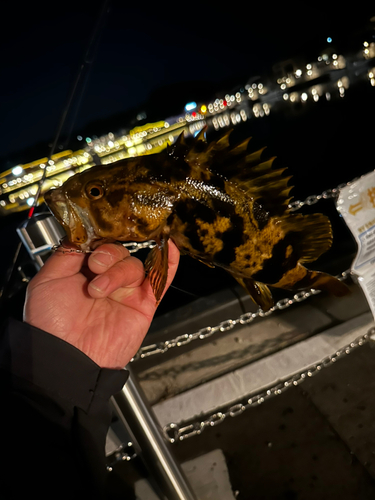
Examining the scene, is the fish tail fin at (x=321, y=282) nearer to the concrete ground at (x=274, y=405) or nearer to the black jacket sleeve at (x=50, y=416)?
the black jacket sleeve at (x=50, y=416)

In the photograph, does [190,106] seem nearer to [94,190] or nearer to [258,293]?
[258,293]

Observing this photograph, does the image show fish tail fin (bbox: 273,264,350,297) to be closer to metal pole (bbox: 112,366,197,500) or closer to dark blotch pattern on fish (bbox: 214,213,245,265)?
dark blotch pattern on fish (bbox: 214,213,245,265)

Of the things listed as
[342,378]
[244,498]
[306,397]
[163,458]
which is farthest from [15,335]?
[342,378]

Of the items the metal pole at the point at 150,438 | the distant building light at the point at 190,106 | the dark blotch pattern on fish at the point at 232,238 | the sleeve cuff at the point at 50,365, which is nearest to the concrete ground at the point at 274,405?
the metal pole at the point at 150,438

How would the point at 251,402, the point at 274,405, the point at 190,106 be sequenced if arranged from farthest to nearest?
1. the point at 190,106
2. the point at 274,405
3. the point at 251,402

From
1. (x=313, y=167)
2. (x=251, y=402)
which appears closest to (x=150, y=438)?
(x=251, y=402)

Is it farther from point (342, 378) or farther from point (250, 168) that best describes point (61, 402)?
point (342, 378)
